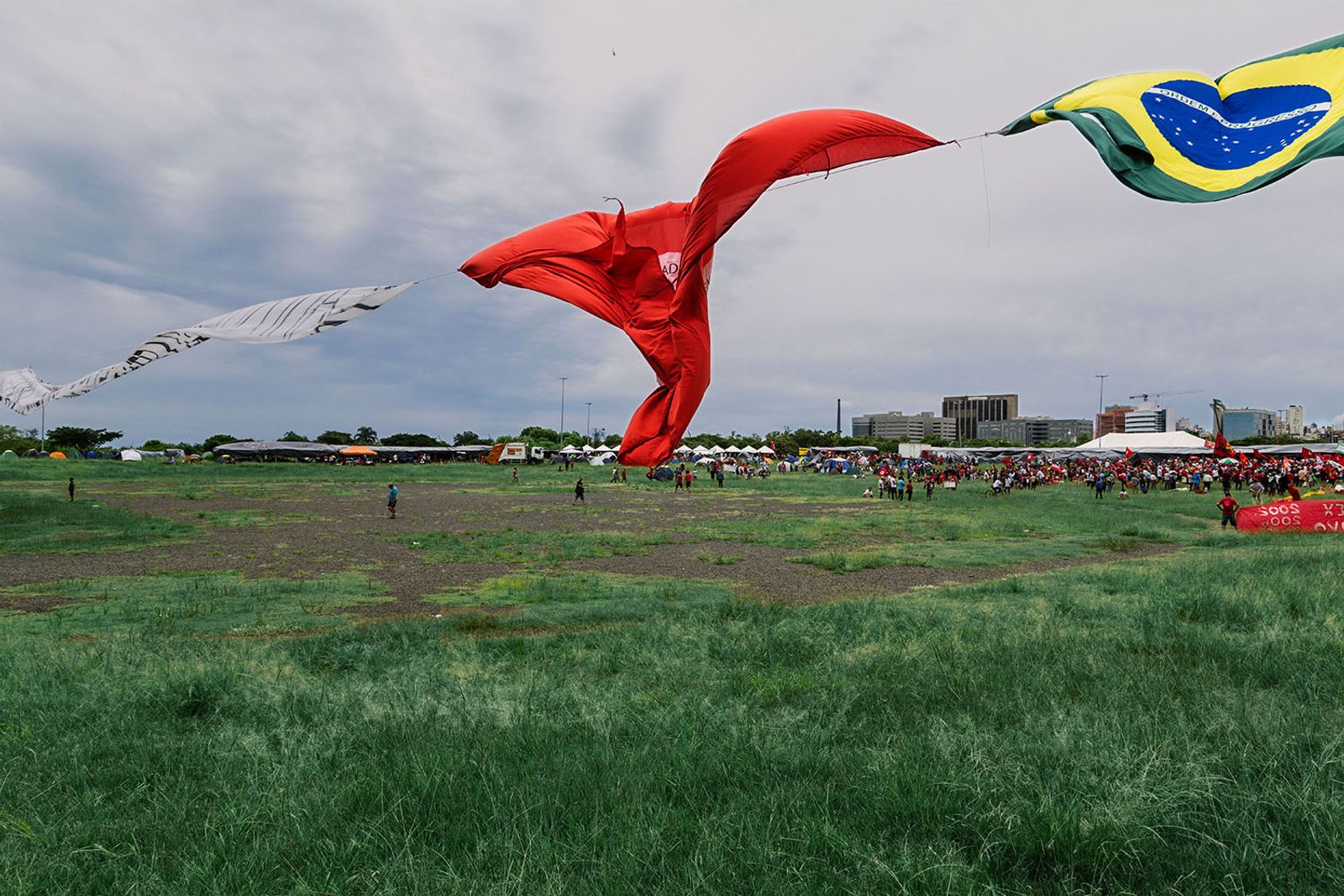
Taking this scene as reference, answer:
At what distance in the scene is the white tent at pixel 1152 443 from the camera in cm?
6512

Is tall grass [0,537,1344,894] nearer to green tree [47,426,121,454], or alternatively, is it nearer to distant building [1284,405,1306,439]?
green tree [47,426,121,454]

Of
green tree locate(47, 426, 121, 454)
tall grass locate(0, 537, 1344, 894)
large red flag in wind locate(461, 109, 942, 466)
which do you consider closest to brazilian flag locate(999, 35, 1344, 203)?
large red flag in wind locate(461, 109, 942, 466)

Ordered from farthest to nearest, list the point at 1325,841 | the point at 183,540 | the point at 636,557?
the point at 183,540 → the point at 636,557 → the point at 1325,841

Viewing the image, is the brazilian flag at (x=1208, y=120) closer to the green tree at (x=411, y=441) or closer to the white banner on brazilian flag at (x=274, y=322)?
the white banner on brazilian flag at (x=274, y=322)

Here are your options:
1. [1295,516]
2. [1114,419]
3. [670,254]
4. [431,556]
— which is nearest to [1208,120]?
[670,254]

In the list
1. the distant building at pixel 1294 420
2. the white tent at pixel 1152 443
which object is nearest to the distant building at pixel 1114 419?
the distant building at pixel 1294 420

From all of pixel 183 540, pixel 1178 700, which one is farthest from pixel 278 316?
pixel 183 540

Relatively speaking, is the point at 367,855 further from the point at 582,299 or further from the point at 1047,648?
the point at 1047,648

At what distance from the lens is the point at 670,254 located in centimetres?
→ 562

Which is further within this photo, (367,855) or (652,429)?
(652,429)

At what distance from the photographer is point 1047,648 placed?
8.98 metres

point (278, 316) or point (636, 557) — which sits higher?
point (278, 316)

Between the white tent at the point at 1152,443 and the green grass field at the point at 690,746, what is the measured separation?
60.7 metres

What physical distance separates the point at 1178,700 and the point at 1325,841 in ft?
9.23
